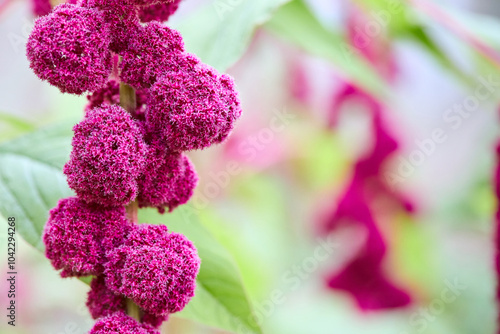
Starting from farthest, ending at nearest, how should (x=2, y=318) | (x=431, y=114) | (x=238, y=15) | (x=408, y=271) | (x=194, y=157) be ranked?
(x=431, y=114) → (x=408, y=271) → (x=2, y=318) → (x=194, y=157) → (x=238, y=15)

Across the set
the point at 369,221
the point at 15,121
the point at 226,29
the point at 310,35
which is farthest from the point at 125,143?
the point at 369,221

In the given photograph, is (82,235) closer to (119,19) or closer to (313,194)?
(119,19)

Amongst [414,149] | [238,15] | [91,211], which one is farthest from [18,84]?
[91,211]

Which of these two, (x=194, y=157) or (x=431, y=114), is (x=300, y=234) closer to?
(x=194, y=157)

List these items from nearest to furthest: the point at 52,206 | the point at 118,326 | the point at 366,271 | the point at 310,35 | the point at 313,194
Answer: the point at 118,326
the point at 52,206
the point at 310,35
the point at 366,271
the point at 313,194

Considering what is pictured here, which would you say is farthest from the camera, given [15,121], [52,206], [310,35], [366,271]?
[366,271]

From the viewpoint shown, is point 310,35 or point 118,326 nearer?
point 118,326

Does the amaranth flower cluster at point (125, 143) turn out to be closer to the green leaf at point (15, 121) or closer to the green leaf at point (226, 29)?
the green leaf at point (226, 29)

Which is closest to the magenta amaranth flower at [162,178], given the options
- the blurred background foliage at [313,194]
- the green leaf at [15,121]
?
the green leaf at [15,121]
